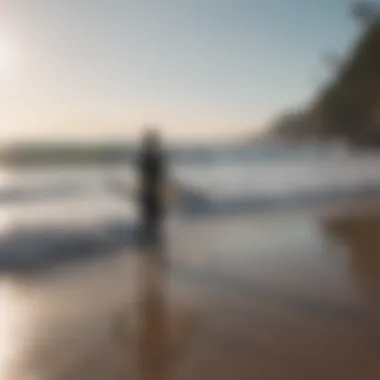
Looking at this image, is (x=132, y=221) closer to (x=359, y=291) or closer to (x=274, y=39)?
(x=359, y=291)

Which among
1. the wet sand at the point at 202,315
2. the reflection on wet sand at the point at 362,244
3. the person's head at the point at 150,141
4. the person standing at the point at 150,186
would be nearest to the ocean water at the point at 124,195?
the person standing at the point at 150,186

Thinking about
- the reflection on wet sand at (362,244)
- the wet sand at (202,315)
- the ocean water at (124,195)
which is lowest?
the wet sand at (202,315)

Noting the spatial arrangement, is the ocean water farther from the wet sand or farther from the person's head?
the person's head

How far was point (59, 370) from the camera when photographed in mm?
2158

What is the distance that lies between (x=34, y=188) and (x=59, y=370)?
549cm

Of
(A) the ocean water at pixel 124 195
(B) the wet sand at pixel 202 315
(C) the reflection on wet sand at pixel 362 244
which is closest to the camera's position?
(B) the wet sand at pixel 202 315

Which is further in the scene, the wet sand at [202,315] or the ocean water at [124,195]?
the ocean water at [124,195]

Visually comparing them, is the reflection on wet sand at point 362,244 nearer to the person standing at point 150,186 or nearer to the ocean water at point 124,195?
the ocean water at point 124,195

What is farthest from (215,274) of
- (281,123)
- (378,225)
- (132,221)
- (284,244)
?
(281,123)

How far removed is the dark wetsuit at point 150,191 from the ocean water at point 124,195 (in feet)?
0.71

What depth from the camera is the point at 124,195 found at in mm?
6750

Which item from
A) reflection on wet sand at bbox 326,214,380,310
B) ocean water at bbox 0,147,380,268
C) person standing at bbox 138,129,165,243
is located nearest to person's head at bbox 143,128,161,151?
person standing at bbox 138,129,165,243

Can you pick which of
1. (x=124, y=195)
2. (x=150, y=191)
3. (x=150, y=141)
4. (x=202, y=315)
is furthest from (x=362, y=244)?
(x=124, y=195)

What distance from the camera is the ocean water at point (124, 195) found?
4.70 m
